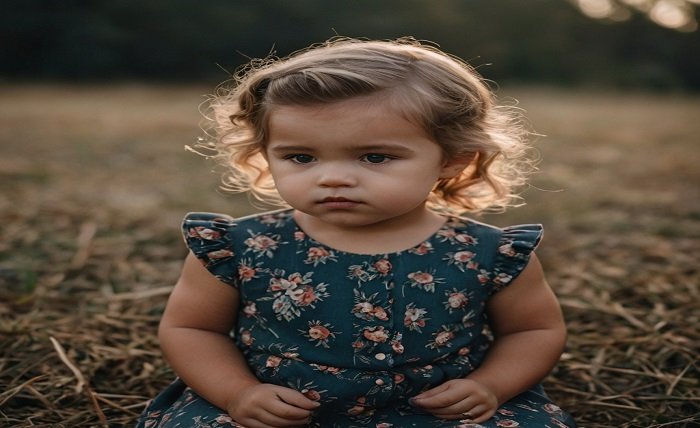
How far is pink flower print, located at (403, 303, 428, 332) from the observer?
5.62ft

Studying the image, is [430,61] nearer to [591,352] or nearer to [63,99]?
[591,352]

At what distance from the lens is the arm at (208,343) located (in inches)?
66.1

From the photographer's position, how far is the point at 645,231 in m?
3.73

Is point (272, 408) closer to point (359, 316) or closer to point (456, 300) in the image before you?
point (359, 316)

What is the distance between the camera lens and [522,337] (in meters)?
1.83

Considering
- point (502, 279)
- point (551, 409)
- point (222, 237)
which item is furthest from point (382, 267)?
point (551, 409)

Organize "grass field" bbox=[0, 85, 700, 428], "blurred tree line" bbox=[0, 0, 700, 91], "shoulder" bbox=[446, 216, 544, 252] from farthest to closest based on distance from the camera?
"blurred tree line" bbox=[0, 0, 700, 91] → "grass field" bbox=[0, 85, 700, 428] → "shoulder" bbox=[446, 216, 544, 252]

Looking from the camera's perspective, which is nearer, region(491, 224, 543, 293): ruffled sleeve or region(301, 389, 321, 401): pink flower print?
region(301, 389, 321, 401): pink flower print

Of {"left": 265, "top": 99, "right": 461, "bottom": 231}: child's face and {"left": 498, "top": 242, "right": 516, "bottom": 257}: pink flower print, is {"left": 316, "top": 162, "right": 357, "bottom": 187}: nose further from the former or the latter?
{"left": 498, "top": 242, "right": 516, "bottom": 257}: pink flower print

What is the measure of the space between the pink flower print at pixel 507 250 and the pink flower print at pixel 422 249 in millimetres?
171

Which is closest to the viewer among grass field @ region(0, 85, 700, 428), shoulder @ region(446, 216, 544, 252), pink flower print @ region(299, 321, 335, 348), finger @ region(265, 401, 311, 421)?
finger @ region(265, 401, 311, 421)

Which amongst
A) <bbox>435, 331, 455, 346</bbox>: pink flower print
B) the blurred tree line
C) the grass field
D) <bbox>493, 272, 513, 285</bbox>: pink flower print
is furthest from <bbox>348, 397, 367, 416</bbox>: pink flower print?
the blurred tree line

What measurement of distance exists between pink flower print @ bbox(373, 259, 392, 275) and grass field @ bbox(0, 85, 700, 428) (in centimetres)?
72

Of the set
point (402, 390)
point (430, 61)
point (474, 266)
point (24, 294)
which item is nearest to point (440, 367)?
point (402, 390)
